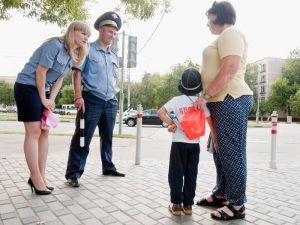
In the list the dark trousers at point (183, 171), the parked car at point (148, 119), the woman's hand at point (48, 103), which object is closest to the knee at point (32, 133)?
the woman's hand at point (48, 103)

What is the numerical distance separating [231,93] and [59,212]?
1962mm

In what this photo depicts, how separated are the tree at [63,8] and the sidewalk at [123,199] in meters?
3.70

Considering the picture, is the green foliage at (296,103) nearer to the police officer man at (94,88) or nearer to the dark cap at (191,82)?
the police officer man at (94,88)

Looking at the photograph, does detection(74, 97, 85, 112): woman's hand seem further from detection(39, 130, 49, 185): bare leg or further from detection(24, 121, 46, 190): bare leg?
detection(24, 121, 46, 190): bare leg

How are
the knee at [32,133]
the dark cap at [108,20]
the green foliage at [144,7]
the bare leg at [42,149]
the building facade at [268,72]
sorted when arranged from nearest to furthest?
the knee at [32,133] → the bare leg at [42,149] → the dark cap at [108,20] → the green foliage at [144,7] → the building facade at [268,72]

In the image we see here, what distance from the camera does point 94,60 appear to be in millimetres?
4359

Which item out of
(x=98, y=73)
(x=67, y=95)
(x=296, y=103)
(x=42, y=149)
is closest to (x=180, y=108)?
(x=98, y=73)

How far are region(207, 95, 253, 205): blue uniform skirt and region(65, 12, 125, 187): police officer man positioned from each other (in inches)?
71.8

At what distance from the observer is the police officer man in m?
4.25

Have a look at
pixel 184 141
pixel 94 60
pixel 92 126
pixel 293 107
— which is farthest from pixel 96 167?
pixel 293 107

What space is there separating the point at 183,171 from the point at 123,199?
864 millimetres

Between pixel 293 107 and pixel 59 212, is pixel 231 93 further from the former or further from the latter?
pixel 293 107

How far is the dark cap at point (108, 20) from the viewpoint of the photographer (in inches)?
172

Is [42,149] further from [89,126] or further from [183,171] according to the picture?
[183,171]
